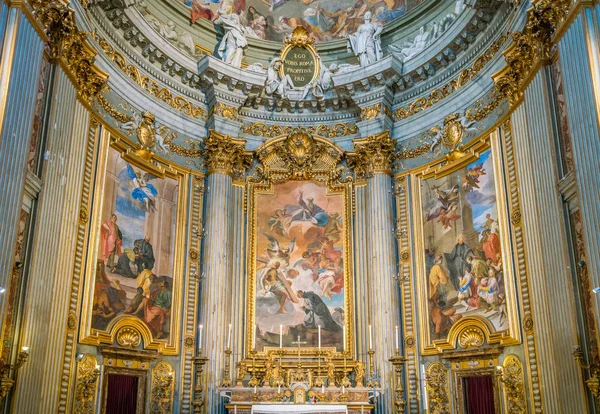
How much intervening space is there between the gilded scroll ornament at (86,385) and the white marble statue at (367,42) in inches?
427

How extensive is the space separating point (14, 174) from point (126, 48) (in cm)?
680

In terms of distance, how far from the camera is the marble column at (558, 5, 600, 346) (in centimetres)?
962

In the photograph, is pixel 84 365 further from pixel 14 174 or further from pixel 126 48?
pixel 126 48

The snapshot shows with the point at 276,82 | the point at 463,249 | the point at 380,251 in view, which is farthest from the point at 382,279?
the point at 276,82

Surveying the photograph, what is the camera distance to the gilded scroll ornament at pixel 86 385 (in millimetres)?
12570

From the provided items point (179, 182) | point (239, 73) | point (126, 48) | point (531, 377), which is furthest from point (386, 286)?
point (126, 48)

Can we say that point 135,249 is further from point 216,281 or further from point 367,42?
point 367,42

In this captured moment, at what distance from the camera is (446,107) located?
16.5m

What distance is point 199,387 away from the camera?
14.9 m

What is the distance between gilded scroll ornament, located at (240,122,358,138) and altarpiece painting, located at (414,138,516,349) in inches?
112

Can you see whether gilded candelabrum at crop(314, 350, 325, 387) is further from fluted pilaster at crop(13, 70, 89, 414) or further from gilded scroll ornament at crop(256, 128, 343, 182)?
fluted pilaster at crop(13, 70, 89, 414)

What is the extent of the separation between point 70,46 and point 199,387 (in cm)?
811

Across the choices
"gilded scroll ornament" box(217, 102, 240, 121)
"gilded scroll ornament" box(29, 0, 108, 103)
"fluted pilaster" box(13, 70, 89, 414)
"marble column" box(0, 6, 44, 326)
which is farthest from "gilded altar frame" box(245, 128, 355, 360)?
"marble column" box(0, 6, 44, 326)

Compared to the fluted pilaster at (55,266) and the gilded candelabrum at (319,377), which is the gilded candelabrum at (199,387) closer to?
the gilded candelabrum at (319,377)
